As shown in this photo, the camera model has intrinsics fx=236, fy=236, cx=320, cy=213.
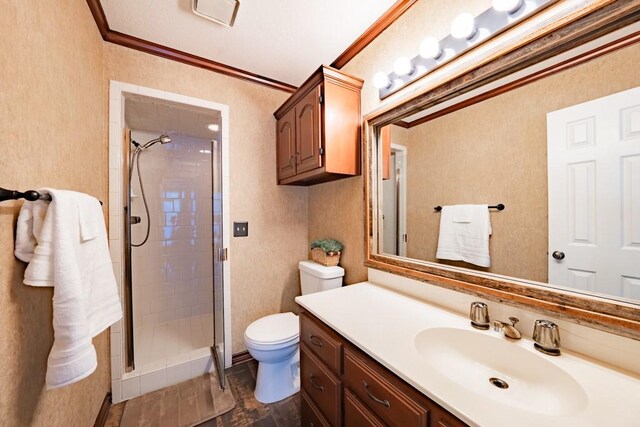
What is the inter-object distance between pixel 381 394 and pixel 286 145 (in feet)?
5.48

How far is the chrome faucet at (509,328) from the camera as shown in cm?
81

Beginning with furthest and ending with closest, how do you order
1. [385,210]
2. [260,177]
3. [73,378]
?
[260,177], [385,210], [73,378]

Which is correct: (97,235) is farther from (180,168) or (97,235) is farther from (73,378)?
(180,168)

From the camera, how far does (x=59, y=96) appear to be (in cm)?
96

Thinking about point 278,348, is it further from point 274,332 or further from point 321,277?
point 321,277

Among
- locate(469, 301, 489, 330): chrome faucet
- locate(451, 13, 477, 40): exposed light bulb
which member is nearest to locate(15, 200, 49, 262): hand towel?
locate(469, 301, 489, 330): chrome faucet

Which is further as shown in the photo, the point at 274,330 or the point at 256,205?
the point at 256,205

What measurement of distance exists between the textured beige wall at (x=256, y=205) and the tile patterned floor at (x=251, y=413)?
0.39 metres

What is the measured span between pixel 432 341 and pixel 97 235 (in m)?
1.35

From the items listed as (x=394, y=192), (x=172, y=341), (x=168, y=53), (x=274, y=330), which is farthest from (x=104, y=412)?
(x=168, y=53)

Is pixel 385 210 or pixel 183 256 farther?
pixel 183 256

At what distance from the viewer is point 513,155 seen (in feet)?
2.97

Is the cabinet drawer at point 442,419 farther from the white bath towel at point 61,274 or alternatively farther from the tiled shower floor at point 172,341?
the tiled shower floor at point 172,341

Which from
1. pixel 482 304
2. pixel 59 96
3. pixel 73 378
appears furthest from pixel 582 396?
pixel 59 96
